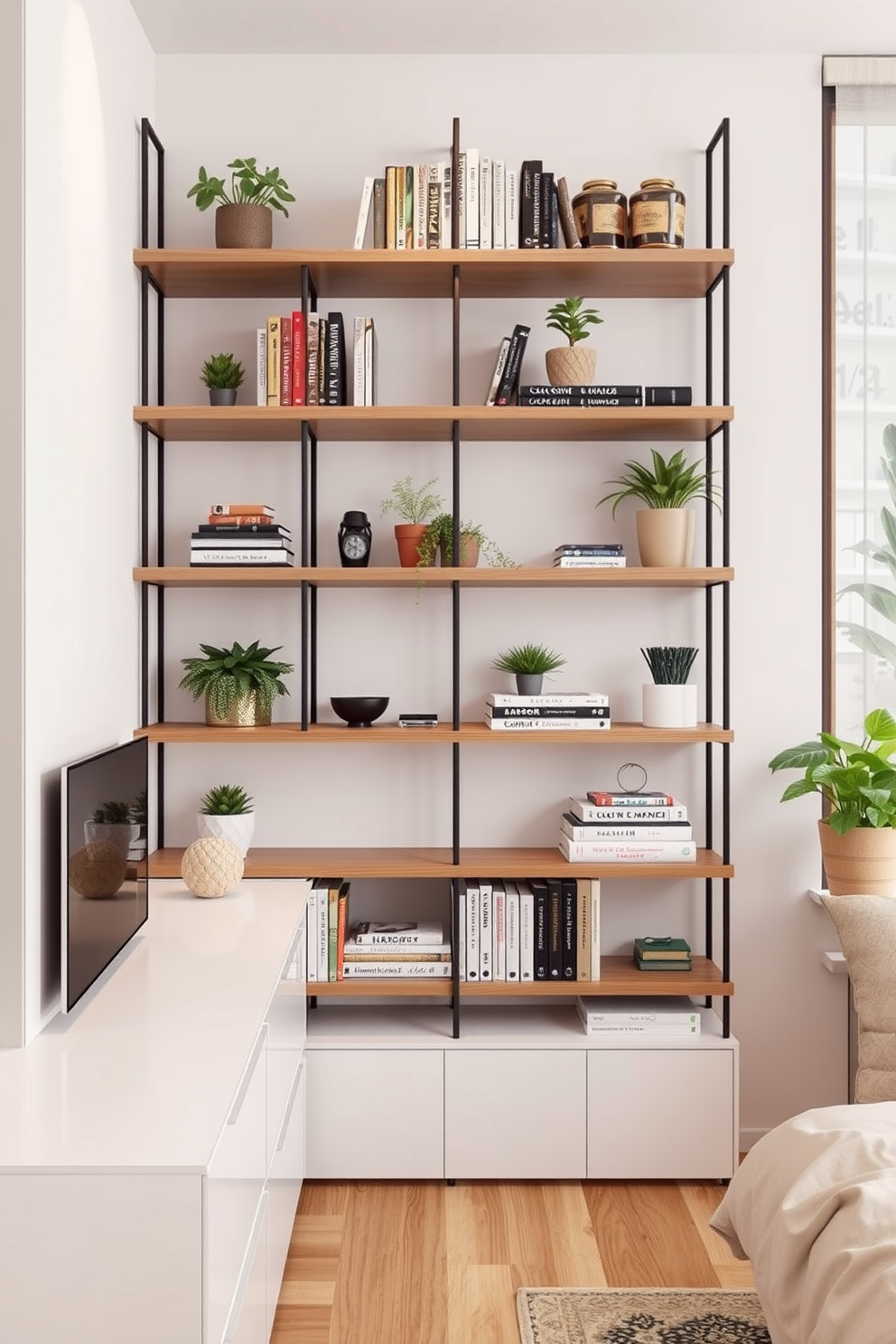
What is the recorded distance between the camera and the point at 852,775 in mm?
2742

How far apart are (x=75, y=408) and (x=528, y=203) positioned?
1330mm

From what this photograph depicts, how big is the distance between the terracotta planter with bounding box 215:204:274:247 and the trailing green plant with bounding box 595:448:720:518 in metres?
1.14

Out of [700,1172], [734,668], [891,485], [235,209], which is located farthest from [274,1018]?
[891,485]

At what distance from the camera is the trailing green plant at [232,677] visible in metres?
2.82

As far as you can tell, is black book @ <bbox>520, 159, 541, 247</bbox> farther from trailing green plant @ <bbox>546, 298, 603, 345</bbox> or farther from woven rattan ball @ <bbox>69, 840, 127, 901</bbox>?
woven rattan ball @ <bbox>69, 840, 127, 901</bbox>

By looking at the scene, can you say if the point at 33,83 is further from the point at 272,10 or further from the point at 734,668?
the point at 734,668

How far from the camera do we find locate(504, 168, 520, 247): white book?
2.80 m

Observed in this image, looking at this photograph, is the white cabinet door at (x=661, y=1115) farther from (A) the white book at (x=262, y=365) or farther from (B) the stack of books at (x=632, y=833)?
(A) the white book at (x=262, y=365)

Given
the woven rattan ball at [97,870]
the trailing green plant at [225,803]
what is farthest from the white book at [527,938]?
the woven rattan ball at [97,870]

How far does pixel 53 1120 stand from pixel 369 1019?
5.00 ft

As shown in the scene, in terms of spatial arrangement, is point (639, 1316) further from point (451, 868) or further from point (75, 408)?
point (75, 408)

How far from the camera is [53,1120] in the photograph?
1.46 m

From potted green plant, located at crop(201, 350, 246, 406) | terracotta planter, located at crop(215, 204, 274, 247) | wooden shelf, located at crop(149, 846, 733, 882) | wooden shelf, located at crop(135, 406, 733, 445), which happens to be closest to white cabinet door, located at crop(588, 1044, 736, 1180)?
wooden shelf, located at crop(149, 846, 733, 882)

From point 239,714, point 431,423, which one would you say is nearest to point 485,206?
point 431,423
